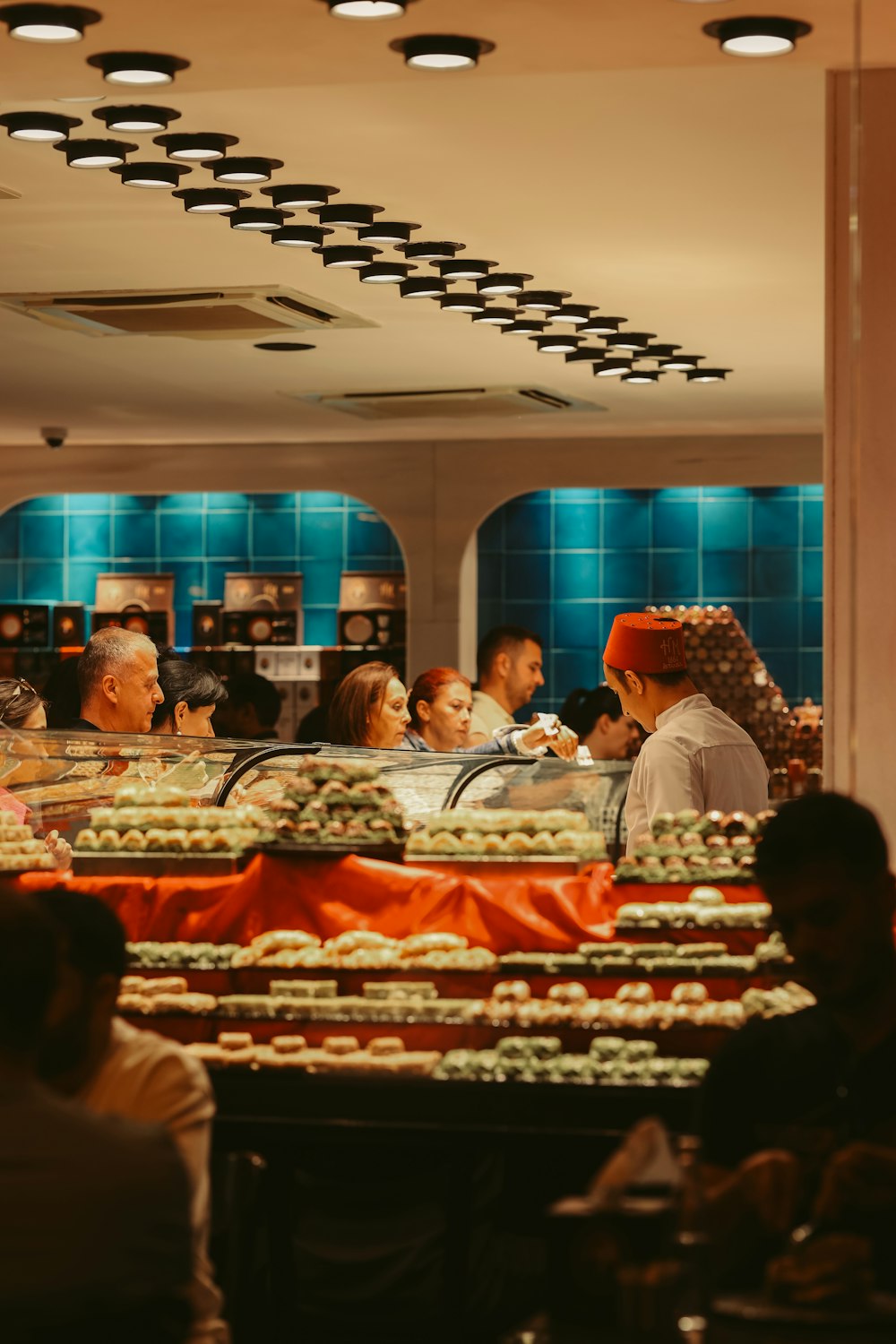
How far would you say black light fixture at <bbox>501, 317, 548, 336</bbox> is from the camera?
7699 millimetres

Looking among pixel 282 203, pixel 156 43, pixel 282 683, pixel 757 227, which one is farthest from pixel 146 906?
pixel 282 683

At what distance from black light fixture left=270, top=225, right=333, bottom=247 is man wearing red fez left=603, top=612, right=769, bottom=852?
177 centimetres

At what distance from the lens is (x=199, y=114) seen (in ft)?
15.5

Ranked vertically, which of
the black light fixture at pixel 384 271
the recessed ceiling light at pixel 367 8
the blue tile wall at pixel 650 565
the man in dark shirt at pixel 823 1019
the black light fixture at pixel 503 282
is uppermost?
the black light fixture at pixel 503 282

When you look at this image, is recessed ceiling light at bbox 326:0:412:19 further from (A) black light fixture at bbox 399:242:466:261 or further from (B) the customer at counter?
(B) the customer at counter

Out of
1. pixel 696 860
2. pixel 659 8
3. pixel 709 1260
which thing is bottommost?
pixel 709 1260

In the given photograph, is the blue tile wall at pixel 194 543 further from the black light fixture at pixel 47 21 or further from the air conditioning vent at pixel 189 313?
the black light fixture at pixel 47 21

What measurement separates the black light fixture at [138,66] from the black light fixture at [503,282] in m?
3.02

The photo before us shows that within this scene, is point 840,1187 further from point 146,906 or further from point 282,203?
point 282,203

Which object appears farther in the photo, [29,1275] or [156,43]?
[156,43]

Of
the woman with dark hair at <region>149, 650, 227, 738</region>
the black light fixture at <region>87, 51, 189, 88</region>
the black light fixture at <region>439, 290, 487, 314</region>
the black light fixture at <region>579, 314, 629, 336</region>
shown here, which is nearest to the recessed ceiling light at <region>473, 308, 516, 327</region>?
the black light fixture at <region>439, 290, 487, 314</region>

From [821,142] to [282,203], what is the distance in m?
1.62

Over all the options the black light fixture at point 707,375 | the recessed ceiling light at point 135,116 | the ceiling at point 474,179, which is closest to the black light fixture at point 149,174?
the ceiling at point 474,179

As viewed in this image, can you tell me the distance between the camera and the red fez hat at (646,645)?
5043mm
